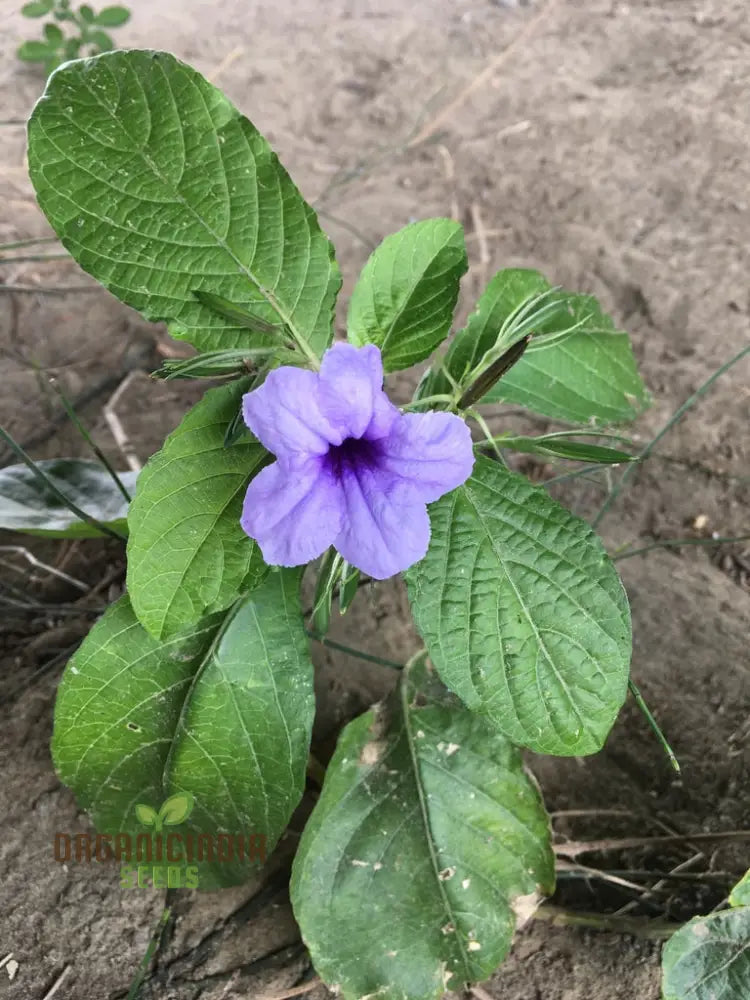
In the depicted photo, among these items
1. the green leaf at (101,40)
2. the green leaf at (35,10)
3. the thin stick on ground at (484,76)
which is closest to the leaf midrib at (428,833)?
the thin stick on ground at (484,76)

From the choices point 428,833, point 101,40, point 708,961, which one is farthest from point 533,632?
point 101,40

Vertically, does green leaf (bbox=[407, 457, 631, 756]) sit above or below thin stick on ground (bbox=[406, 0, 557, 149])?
below

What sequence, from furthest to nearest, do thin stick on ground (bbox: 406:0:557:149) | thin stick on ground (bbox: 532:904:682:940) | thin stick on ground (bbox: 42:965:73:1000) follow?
thin stick on ground (bbox: 406:0:557:149) → thin stick on ground (bbox: 532:904:682:940) → thin stick on ground (bbox: 42:965:73:1000)

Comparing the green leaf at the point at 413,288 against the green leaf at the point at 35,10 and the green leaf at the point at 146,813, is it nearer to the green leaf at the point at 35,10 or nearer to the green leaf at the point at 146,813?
the green leaf at the point at 146,813

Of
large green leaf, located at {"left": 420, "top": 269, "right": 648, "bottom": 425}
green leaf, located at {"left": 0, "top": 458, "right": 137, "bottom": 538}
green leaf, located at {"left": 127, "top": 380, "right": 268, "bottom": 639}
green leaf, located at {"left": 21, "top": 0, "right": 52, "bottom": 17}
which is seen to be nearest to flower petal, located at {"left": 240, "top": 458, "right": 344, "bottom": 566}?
green leaf, located at {"left": 127, "top": 380, "right": 268, "bottom": 639}

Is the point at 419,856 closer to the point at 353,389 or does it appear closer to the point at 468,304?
the point at 353,389

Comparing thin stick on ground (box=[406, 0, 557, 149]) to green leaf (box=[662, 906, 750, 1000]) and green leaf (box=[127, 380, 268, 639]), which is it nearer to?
green leaf (box=[127, 380, 268, 639])

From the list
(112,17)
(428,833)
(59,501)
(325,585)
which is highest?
(112,17)
